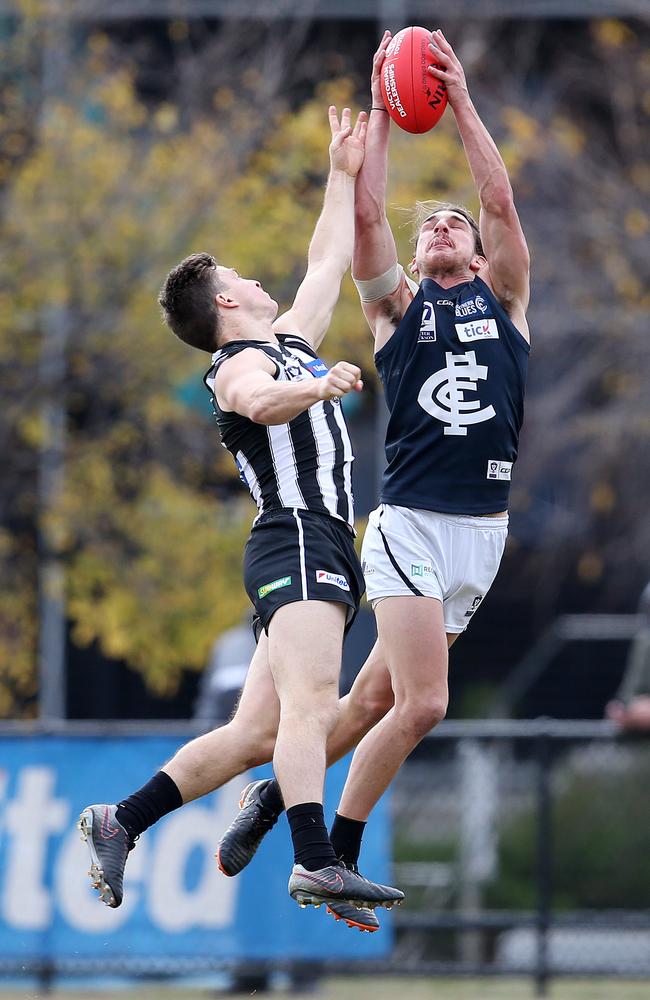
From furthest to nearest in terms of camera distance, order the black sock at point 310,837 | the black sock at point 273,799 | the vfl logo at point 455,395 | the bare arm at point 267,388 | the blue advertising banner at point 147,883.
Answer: the blue advertising banner at point 147,883 < the black sock at point 273,799 < the vfl logo at point 455,395 < the black sock at point 310,837 < the bare arm at point 267,388

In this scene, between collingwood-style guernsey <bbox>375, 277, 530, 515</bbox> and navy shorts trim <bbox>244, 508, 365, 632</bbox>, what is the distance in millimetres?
296

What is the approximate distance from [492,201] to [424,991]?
21.8 ft

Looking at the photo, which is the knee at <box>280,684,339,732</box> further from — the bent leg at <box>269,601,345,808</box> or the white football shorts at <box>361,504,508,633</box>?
the white football shorts at <box>361,504,508,633</box>

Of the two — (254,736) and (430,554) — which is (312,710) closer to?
(254,736)

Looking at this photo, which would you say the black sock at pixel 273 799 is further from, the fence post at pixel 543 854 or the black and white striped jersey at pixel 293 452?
the fence post at pixel 543 854

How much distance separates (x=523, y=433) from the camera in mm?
20641

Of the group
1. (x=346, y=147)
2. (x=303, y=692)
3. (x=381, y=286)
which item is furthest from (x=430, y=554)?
(x=346, y=147)

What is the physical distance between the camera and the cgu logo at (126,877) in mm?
10664

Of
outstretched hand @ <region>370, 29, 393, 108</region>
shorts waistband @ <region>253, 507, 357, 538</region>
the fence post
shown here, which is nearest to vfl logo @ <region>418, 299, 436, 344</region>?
shorts waistband @ <region>253, 507, 357, 538</region>

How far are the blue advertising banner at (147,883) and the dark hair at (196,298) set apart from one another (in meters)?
4.83

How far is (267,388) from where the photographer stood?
5.86 metres

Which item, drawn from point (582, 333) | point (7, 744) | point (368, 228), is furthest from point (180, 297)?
point (582, 333)

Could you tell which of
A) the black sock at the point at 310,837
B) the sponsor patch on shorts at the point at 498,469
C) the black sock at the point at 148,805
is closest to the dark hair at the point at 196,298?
the sponsor patch on shorts at the point at 498,469

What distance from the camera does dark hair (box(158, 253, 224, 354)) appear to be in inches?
254
